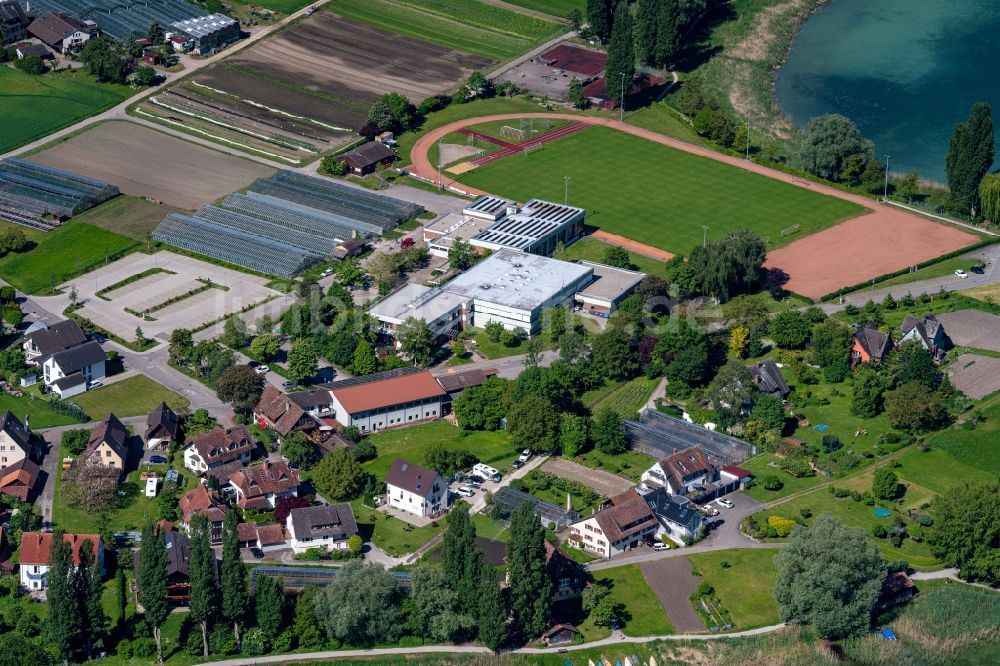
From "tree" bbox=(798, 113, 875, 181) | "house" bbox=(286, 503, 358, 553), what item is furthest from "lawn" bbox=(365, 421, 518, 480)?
"tree" bbox=(798, 113, 875, 181)

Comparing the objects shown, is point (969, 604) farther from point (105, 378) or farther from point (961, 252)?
point (105, 378)

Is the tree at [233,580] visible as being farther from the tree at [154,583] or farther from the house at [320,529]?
the house at [320,529]

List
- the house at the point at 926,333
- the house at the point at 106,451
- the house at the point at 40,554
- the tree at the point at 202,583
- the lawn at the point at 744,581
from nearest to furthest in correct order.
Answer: the tree at the point at 202,583 → the lawn at the point at 744,581 → the house at the point at 40,554 → the house at the point at 106,451 → the house at the point at 926,333

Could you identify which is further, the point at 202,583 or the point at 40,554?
the point at 40,554

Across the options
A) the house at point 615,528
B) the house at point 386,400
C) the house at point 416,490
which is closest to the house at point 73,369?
the house at point 386,400

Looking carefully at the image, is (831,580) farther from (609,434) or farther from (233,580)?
(233,580)

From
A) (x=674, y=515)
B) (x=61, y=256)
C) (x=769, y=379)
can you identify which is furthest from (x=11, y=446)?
(x=769, y=379)
